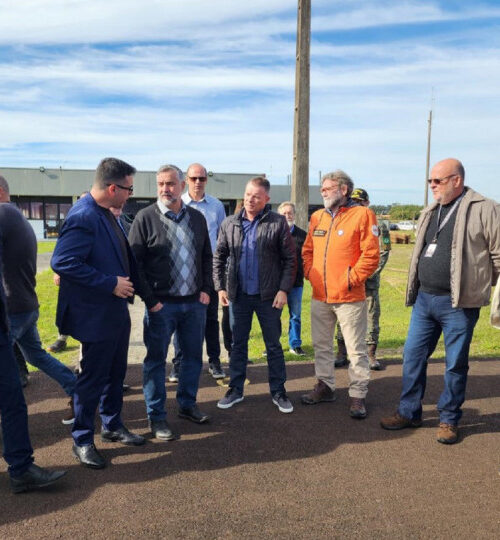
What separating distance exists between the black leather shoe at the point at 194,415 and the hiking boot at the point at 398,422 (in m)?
1.60

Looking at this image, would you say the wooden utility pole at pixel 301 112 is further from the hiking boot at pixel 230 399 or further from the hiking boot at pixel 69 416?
the hiking boot at pixel 69 416

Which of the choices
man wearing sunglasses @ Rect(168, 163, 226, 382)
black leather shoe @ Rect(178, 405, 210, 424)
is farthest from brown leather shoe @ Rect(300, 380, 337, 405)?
man wearing sunglasses @ Rect(168, 163, 226, 382)

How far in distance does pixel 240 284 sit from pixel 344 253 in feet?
3.41

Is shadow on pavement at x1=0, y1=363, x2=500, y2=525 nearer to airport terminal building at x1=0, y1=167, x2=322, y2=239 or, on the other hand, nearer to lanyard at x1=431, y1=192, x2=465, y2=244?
lanyard at x1=431, y1=192, x2=465, y2=244

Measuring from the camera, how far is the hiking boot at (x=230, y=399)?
4.85m

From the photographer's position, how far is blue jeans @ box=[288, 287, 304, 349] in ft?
22.2

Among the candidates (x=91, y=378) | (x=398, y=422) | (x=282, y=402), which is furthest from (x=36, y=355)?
(x=398, y=422)

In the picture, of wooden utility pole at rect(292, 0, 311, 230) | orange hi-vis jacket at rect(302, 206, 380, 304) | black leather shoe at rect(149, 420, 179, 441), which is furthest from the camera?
wooden utility pole at rect(292, 0, 311, 230)

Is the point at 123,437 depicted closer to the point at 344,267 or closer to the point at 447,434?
the point at 344,267

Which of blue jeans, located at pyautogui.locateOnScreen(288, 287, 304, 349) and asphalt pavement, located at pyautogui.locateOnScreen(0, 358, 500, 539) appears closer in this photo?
asphalt pavement, located at pyautogui.locateOnScreen(0, 358, 500, 539)

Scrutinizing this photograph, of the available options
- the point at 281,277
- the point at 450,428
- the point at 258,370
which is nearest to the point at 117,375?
the point at 281,277

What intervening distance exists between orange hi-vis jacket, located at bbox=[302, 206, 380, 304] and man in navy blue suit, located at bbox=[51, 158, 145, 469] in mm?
1947

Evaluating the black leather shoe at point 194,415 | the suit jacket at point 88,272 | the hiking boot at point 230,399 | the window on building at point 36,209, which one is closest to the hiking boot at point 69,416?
the black leather shoe at point 194,415

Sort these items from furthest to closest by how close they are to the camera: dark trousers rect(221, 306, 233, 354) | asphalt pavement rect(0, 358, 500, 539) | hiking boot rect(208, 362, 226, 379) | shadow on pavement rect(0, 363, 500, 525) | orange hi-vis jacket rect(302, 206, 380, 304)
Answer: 1. dark trousers rect(221, 306, 233, 354)
2. hiking boot rect(208, 362, 226, 379)
3. orange hi-vis jacket rect(302, 206, 380, 304)
4. shadow on pavement rect(0, 363, 500, 525)
5. asphalt pavement rect(0, 358, 500, 539)
